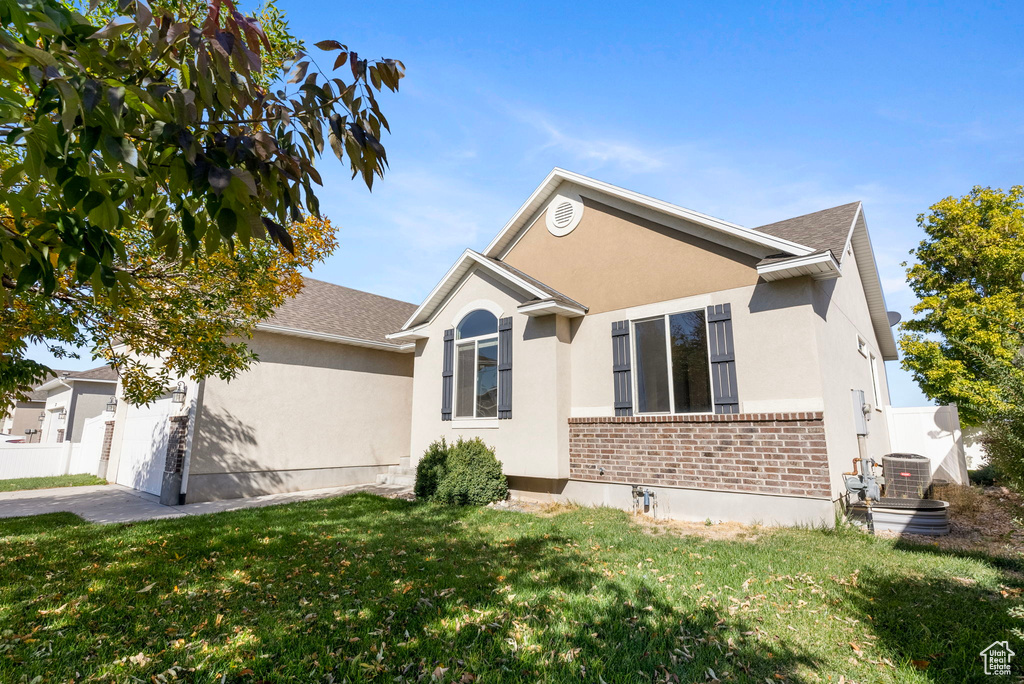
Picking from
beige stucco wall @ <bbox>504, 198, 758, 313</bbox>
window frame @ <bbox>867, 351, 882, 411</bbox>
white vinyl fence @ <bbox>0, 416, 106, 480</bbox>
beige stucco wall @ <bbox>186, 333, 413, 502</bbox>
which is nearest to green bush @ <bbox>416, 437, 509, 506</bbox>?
beige stucco wall @ <bbox>186, 333, 413, 502</bbox>

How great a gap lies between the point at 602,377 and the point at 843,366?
478 centimetres

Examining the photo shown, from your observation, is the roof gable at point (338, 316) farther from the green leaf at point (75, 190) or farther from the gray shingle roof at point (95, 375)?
the gray shingle roof at point (95, 375)

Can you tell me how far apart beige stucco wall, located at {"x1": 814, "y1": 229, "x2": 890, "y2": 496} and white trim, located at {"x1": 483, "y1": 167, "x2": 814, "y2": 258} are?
1192 mm

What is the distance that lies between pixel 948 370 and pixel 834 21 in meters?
14.1

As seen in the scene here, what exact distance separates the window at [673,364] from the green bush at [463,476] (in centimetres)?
347

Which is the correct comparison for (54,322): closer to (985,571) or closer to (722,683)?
(722,683)

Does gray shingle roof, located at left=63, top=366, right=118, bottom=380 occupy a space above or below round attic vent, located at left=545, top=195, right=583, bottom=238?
below

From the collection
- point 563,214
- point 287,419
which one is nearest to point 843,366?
point 563,214

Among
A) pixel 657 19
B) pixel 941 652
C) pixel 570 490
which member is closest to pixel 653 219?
pixel 657 19

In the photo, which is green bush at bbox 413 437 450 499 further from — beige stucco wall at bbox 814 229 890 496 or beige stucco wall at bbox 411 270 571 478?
beige stucco wall at bbox 814 229 890 496

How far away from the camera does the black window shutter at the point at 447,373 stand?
478 inches

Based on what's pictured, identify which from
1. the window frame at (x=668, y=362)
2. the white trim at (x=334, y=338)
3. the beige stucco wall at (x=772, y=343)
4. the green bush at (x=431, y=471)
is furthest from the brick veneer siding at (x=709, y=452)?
the white trim at (x=334, y=338)

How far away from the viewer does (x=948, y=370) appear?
16.8m

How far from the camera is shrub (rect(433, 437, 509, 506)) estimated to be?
1055 cm
